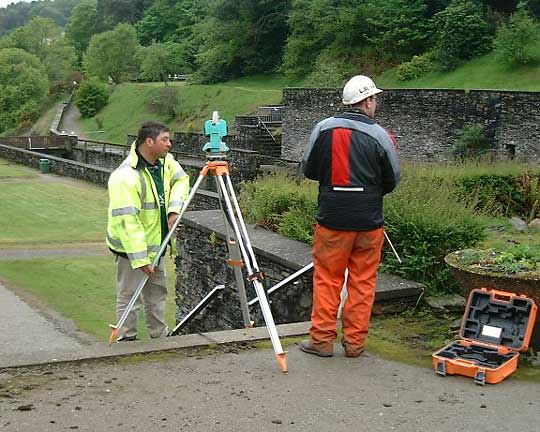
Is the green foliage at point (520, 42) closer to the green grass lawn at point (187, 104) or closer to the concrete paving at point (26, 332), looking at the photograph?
the green grass lawn at point (187, 104)

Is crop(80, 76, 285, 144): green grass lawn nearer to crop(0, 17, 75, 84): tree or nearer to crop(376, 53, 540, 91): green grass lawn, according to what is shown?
crop(376, 53, 540, 91): green grass lawn

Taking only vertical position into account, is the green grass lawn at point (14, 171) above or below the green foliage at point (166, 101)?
below

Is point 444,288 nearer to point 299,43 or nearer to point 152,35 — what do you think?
point 299,43

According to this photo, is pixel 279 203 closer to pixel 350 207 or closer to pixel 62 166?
pixel 350 207

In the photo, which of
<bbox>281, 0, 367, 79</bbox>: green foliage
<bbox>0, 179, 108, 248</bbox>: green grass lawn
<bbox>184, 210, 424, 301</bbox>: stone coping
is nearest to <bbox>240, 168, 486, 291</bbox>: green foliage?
<bbox>184, 210, 424, 301</bbox>: stone coping

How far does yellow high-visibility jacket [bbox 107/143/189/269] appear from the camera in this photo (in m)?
6.37

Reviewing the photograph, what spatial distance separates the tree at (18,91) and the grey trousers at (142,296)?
216ft

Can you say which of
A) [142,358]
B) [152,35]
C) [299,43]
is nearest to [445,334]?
[142,358]

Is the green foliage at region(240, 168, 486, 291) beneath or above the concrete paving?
above

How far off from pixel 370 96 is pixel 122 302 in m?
2.88

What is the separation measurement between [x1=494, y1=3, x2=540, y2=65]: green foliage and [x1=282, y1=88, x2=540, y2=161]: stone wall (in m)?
8.03

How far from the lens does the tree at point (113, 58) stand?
77875 mm

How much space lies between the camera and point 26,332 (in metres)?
12.0

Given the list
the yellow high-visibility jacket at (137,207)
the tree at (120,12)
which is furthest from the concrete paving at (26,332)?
the tree at (120,12)
